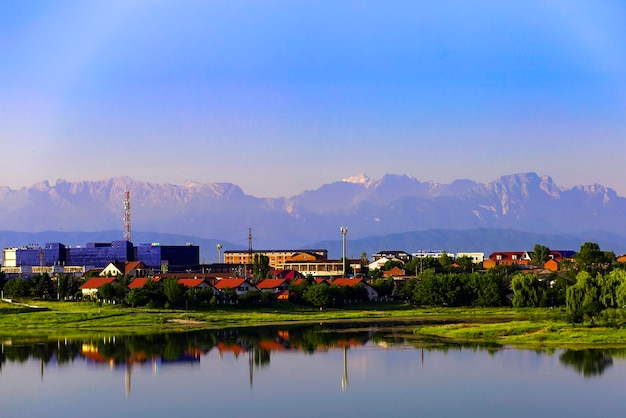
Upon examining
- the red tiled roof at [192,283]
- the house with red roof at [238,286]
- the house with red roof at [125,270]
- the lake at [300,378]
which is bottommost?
the lake at [300,378]

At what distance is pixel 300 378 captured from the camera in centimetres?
4969

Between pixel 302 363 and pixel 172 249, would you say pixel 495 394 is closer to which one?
pixel 302 363

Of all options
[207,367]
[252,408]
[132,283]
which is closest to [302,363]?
[207,367]

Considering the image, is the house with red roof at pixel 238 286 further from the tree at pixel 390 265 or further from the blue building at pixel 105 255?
the blue building at pixel 105 255

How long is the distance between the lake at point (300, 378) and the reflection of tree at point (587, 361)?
58 mm

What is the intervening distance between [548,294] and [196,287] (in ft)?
111

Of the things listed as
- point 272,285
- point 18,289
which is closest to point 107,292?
point 18,289

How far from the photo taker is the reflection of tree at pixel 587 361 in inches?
1951

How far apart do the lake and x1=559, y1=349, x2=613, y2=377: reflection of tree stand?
0.19 feet

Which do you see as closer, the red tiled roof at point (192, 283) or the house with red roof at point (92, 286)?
the house with red roof at point (92, 286)

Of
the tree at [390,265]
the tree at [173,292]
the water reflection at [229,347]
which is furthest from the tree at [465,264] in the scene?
the water reflection at [229,347]

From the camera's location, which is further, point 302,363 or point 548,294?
point 548,294

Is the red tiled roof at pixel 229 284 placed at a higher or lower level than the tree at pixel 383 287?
higher

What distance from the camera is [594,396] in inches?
1706
